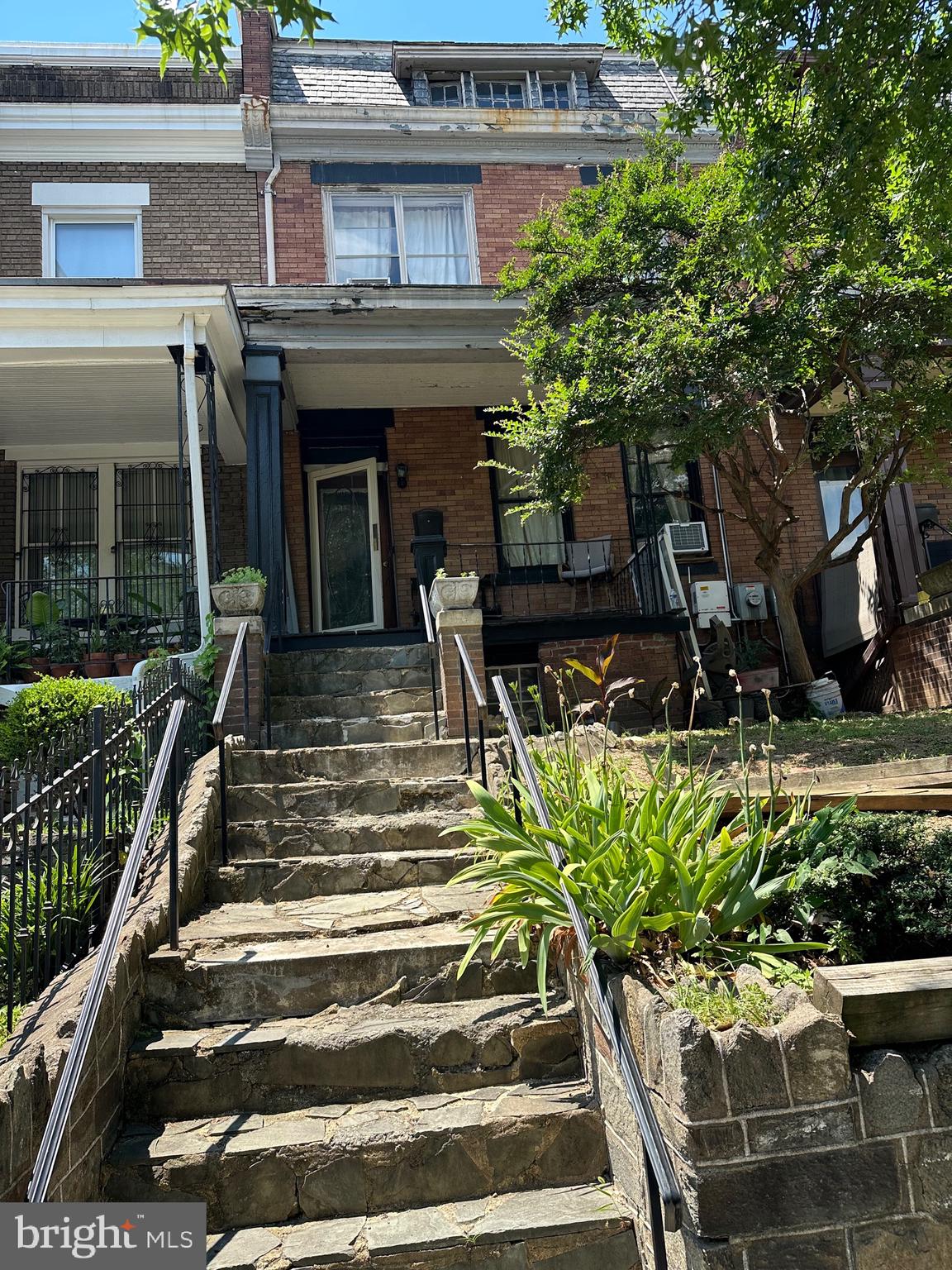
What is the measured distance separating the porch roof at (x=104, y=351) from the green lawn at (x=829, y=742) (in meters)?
5.60

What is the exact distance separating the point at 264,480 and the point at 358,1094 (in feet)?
22.6

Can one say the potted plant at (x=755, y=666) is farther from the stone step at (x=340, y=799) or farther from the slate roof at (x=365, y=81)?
the slate roof at (x=365, y=81)

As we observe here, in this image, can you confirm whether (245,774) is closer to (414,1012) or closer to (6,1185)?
(414,1012)

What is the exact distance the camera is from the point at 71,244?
1228 cm

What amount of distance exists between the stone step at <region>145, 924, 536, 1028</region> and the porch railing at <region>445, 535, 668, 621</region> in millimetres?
7698

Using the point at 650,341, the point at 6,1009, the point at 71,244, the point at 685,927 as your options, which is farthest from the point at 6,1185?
the point at 71,244

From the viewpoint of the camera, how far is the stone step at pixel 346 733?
24.5 ft

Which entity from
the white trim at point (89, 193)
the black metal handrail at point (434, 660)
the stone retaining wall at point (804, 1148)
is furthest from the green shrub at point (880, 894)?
the white trim at point (89, 193)

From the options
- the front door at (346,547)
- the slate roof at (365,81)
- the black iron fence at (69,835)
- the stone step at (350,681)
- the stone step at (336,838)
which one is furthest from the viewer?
the slate roof at (365,81)

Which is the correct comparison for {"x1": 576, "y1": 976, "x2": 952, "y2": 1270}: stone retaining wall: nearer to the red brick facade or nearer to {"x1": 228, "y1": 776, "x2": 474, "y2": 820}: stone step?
{"x1": 228, "y1": 776, "x2": 474, "y2": 820}: stone step

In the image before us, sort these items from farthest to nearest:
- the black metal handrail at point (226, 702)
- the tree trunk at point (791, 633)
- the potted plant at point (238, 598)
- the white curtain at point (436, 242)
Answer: the white curtain at point (436, 242), the tree trunk at point (791, 633), the potted plant at point (238, 598), the black metal handrail at point (226, 702)

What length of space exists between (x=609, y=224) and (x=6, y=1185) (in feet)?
28.4

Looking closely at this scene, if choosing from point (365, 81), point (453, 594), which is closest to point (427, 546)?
point (453, 594)

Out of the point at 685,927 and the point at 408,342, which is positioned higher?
the point at 408,342
